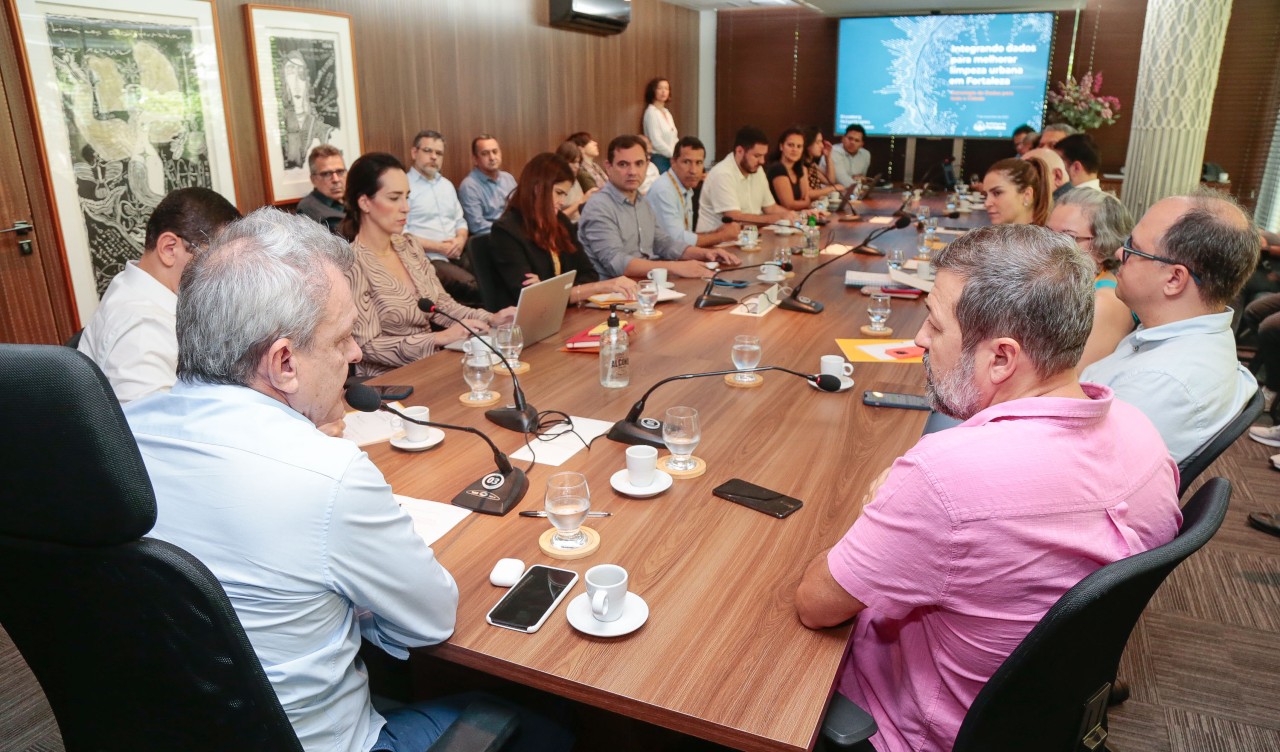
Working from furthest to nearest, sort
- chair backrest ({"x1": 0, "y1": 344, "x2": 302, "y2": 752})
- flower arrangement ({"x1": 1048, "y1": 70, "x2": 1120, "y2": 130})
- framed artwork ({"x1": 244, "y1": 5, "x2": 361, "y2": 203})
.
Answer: flower arrangement ({"x1": 1048, "y1": 70, "x2": 1120, "y2": 130}) < framed artwork ({"x1": 244, "y1": 5, "x2": 361, "y2": 203}) < chair backrest ({"x1": 0, "y1": 344, "x2": 302, "y2": 752})

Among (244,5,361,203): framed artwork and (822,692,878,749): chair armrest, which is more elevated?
(244,5,361,203): framed artwork

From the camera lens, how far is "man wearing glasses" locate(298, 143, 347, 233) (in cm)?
472

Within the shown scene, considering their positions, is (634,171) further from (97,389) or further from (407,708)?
(97,389)

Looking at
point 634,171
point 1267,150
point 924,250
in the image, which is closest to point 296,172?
point 634,171

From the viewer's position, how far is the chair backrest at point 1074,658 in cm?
99

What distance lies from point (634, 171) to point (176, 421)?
337 centimetres

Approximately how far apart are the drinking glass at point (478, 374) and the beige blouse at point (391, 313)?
0.72 meters

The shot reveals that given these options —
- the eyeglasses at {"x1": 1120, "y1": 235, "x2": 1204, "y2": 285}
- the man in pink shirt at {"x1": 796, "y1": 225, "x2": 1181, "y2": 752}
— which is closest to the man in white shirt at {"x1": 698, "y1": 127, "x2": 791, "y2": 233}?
the eyeglasses at {"x1": 1120, "y1": 235, "x2": 1204, "y2": 285}

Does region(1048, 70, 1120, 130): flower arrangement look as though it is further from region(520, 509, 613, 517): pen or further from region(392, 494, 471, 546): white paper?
region(392, 494, 471, 546): white paper

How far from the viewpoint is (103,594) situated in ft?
3.00

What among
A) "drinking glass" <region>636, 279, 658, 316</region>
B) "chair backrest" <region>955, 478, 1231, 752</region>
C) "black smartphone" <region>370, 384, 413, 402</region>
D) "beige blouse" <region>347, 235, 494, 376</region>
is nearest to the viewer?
"chair backrest" <region>955, 478, 1231, 752</region>

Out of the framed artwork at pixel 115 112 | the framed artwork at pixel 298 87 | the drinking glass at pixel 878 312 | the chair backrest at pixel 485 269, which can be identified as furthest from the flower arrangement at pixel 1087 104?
the framed artwork at pixel 115 112

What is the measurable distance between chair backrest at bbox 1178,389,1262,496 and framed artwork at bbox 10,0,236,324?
4.15m

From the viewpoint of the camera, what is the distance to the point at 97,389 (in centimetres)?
81
